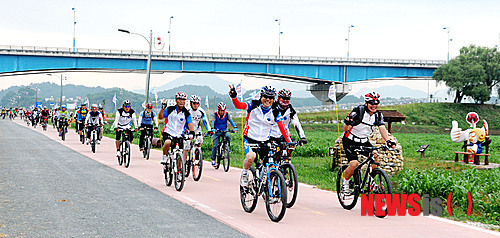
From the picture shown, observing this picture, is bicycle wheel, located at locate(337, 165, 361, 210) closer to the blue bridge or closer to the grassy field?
the grassy field

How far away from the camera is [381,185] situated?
26.1ft

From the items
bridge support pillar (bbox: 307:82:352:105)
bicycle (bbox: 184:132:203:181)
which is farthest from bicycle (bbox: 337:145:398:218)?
bridge support pillar (bbox: 307:82:352:105)

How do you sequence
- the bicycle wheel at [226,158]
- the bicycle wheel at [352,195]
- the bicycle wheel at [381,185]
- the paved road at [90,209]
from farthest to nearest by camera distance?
the bicycle wheel at [226,158] → the bicycle wheel at [352,195] → the bicycle wheel at [381,185] → the paved road at [90,209]

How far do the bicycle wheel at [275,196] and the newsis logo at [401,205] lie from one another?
4.92 feet

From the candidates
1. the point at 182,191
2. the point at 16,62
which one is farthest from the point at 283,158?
the point at 16,62

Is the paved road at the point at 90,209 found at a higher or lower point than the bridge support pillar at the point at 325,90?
lower

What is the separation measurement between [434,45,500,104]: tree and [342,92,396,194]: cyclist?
7548cm

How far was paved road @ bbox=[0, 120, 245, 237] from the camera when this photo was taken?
23.3 feet

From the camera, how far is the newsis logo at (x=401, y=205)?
812 centimetres

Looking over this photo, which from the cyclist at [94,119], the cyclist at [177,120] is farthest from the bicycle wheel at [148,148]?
the cyclist at [177,120]

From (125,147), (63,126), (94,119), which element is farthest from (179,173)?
(63,126)

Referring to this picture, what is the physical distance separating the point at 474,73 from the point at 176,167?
75912 mm

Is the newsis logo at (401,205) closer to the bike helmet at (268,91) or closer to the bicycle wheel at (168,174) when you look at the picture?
the bike helmet at (268,91)

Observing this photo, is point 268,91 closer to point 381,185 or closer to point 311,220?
point 311,220
